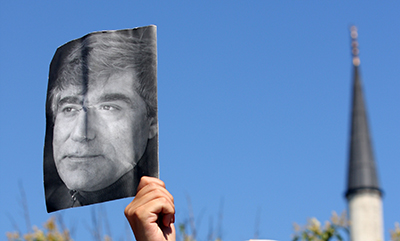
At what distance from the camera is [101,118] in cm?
443

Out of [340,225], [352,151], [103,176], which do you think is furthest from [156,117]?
[352,151]

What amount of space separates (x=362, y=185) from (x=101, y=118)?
114 ft

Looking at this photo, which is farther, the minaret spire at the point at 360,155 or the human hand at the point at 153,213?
the minaret spire at the point at 360,155

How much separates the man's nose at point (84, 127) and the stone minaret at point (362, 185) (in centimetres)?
3311

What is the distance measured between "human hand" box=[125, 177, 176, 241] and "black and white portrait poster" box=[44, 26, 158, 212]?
2.20 feet

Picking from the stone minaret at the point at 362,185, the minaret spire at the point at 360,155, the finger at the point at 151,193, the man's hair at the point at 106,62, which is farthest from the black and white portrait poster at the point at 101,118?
the minaret spire at the point at 360,155

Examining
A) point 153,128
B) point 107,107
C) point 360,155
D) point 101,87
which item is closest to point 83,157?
point 107,107

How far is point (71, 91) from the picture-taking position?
4586 mm

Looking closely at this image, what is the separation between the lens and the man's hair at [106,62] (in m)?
4.28

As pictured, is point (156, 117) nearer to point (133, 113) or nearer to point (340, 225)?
point (133, 113)

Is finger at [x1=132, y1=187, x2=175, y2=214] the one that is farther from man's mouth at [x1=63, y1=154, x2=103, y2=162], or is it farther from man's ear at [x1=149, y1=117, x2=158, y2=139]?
man's mouth at [x1=63, y1=154, x2=103, y2=162]

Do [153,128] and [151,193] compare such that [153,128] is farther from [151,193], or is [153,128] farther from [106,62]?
[151,193]

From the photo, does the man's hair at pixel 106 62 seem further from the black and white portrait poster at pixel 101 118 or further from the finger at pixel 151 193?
the finger at pixel 151 193

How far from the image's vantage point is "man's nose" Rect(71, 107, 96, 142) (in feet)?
14.6
